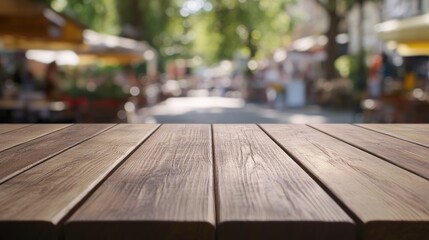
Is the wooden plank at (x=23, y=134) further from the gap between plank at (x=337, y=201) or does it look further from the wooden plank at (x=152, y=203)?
the gap between plank at (x=337, y=201)

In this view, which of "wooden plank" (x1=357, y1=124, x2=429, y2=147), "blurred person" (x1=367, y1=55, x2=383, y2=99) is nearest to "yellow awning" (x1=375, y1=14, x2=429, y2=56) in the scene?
"blurred person" (x1=367, y1=55, x2=383, y2=99)

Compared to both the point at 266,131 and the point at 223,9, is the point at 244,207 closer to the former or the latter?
the point at 266,131

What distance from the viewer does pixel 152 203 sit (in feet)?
3.88

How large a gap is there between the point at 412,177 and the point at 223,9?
1097 inches

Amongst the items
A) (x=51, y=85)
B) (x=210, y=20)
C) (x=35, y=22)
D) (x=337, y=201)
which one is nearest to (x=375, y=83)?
(x=51, y=85)

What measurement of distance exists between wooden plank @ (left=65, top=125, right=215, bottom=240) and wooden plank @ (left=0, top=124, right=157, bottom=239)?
0.12ft

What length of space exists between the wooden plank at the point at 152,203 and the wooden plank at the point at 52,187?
0.04 m

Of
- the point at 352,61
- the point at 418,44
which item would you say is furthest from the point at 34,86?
the point at 352,61

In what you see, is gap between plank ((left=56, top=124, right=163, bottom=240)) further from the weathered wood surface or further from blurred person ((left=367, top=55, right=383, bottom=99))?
blurred person ((left=367, top=55, right=383, bottom=99))

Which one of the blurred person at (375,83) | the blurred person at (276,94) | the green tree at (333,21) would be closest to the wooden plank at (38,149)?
the blurred person at (375,83)

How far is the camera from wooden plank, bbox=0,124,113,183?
163cm

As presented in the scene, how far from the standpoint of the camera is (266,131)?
2.67m

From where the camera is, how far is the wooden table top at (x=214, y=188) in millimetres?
1058

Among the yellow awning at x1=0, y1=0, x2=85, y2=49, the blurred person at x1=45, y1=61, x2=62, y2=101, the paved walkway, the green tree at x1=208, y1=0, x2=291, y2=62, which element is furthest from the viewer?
the green tree at x1=208, y1=0, x2=291, y2=62
